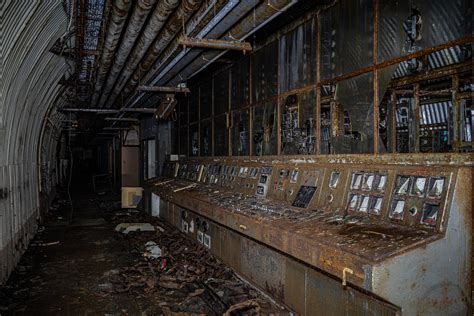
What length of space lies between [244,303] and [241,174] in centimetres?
208

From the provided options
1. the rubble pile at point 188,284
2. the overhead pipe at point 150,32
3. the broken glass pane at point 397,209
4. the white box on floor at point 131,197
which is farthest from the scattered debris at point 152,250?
the white box on floor at point 131,197

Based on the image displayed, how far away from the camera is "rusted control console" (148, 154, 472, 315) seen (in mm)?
2275

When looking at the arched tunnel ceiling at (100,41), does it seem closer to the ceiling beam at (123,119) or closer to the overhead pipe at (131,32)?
the overhead pipe at (131,32)

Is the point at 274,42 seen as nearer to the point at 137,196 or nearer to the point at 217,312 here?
the point at 217,312

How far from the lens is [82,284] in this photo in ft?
16.9

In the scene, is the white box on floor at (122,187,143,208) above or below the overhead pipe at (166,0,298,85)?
below

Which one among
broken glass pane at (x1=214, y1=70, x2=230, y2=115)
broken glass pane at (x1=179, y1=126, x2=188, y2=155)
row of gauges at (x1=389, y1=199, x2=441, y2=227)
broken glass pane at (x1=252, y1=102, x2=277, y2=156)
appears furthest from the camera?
broken glass pane at (x1=179, y1=126, x2=188, y2=155)

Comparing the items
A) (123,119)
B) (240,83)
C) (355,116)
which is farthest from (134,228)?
(355,116)

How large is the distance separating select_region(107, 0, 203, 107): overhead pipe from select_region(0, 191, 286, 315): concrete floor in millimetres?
3059

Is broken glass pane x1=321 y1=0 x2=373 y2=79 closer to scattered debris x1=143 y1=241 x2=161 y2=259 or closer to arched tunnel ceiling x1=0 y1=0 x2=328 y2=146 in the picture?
arched tunnel ceiling x1=0 y1=0 x2=328 y2=146

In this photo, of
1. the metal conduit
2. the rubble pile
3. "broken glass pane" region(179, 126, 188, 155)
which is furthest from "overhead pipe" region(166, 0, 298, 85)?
"broken glass pane" region(179, 126, 188, 155)

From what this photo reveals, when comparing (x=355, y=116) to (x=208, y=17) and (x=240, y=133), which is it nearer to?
(x=208, y=17)

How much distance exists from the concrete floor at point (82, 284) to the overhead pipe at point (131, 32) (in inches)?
126

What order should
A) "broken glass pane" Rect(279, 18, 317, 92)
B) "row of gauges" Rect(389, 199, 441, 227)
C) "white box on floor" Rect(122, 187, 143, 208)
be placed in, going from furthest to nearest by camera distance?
"white box on floor" Rect(122, 187, 143, 208) → "broken glass pane" Rect(279, 18, 317, 92) → "row of gauges" Rect(389, 199, 441, 227)
